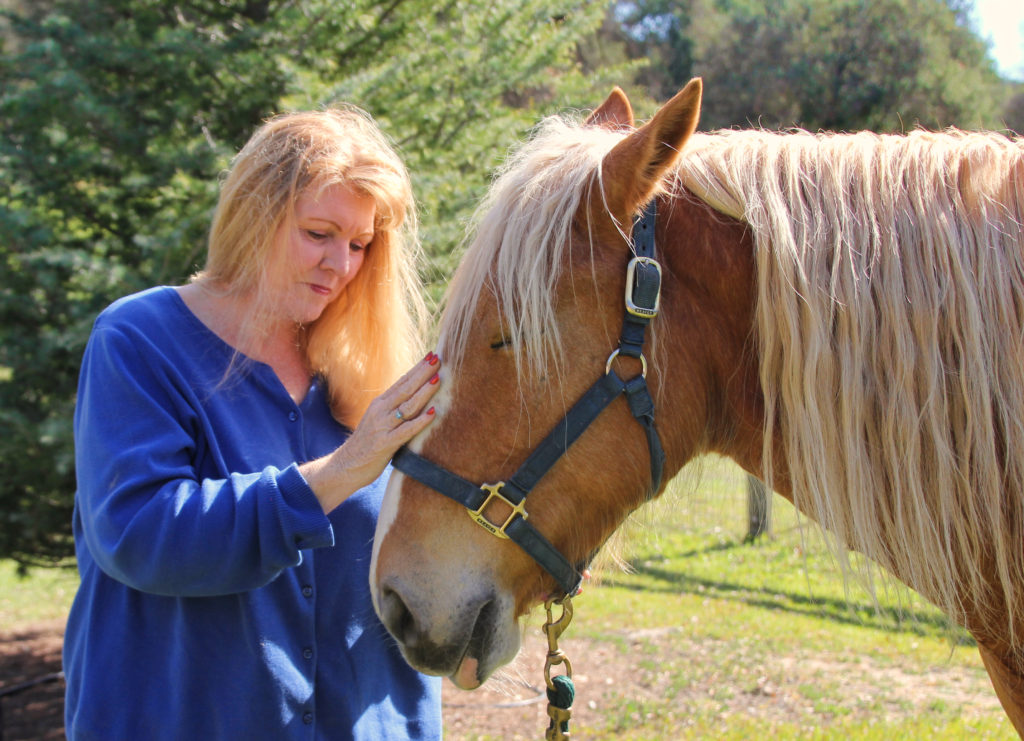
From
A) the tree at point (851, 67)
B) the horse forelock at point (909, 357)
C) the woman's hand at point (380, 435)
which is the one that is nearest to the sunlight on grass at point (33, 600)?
the woman's hand at point (380, 435)

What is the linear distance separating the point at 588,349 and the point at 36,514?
4.49 m

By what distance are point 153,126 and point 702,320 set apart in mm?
4091

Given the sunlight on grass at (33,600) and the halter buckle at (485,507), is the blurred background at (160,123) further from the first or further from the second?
the sunlight on grass at (33,600)

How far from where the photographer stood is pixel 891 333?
1553 millimetres

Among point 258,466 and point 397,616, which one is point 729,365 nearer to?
point 397,616

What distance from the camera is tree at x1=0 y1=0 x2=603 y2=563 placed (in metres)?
4.18

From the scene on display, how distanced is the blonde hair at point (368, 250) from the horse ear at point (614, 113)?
568 millimetres

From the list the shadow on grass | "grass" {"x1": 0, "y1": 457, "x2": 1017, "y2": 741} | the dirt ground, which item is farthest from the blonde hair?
the shadow on grass

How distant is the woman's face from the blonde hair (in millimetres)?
25

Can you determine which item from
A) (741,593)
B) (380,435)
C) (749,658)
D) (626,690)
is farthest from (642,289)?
(741,593)

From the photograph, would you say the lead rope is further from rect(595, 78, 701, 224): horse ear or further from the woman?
rect(595, 78, 701, 224): horse ear

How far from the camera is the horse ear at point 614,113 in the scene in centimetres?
212

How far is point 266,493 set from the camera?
65.0 inches

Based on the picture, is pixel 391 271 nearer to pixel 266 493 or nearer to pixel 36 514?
pixel 266 493
